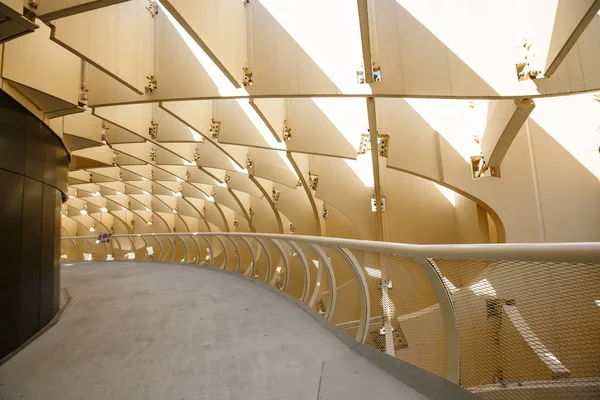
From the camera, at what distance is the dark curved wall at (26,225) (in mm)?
5012

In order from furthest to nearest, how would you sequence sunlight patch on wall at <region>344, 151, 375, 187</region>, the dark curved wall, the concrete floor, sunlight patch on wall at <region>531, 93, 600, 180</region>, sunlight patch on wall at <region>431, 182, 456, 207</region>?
sunlight patch on wall at <region>344, 151, 375, 187</region>
sunlight patch on wall at <region>431, 182, 456, 207</region>
sunlight patch on wall at <region>531, 93, 600, 180</region>
the dark curved wall
the concrete floor

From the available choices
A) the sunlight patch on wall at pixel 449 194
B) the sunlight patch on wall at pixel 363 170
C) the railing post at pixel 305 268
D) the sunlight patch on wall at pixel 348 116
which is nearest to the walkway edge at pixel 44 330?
the railing post at pixel 305 268

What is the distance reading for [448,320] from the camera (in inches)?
98.3

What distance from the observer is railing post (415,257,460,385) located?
2447mm

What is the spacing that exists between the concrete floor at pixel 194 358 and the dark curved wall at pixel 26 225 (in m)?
0.38

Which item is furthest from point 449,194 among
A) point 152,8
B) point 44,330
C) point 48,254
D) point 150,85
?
point 44,330

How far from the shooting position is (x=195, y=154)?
733 inches

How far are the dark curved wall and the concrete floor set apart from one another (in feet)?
1.24

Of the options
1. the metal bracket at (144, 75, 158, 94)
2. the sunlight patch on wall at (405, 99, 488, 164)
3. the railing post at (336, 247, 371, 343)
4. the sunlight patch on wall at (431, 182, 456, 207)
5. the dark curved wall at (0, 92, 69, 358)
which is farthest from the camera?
the sunlight patch on wall at (431, 182, 456, 207)

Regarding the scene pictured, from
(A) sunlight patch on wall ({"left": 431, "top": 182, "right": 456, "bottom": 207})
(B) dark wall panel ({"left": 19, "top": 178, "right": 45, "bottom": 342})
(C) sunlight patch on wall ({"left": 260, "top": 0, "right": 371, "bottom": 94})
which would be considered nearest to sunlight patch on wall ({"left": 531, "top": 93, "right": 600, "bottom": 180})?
(A) sunlight patch on wall ({"left": 431, "top": 182, "right": 456, "bottom": 207})

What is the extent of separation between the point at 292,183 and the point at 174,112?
7860 millimetres

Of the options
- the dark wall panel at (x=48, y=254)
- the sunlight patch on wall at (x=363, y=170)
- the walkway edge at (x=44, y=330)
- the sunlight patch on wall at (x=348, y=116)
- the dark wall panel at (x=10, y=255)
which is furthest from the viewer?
the sunlight patch on wall at (x=363, y=170)

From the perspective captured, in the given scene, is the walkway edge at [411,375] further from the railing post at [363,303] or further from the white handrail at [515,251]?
the white handrail at [515,251]

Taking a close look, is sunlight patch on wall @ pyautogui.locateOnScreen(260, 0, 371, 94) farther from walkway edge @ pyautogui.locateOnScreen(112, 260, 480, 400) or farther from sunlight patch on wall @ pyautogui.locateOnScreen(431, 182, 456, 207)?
sunlight patch on wall @ pyautogui.locateOnScreen(431, 182, 456, 207)
